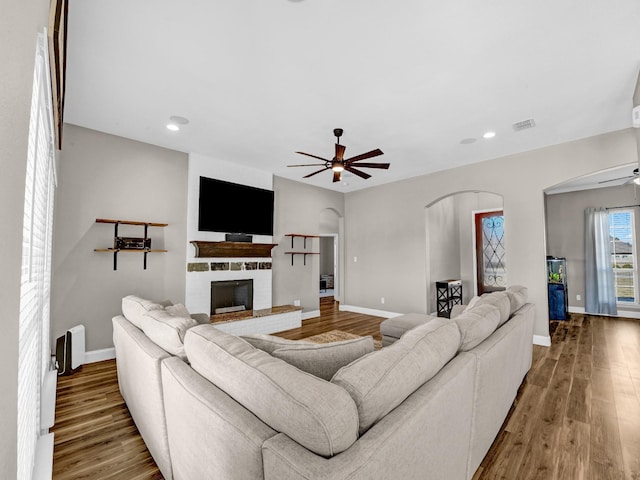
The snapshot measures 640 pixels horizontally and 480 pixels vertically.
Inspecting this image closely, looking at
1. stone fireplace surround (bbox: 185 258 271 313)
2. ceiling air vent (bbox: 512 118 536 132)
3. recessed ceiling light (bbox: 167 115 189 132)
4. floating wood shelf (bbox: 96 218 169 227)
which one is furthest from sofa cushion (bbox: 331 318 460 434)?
stone fireplace surround (bbox: 185 258 271 313)

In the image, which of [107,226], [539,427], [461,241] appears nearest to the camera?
[539,427]

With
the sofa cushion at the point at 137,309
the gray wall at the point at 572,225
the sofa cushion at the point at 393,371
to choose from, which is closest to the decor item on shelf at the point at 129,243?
the sofa cushion at the point at 137,309

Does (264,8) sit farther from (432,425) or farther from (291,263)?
(291,263)

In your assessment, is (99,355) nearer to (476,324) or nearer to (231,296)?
(231,296)

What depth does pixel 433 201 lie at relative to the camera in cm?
565

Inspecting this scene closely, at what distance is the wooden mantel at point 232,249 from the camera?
454cm

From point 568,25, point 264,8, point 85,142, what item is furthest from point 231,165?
point 568,25

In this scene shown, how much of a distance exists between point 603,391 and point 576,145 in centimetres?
314

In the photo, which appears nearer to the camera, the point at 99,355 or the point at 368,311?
the point at 99,355

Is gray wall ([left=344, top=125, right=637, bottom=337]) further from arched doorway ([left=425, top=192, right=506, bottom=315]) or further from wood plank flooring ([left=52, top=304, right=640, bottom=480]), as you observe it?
wood plank flooring ([left=52, top=304, right=640, bottom=480])

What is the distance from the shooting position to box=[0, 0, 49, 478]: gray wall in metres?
0.56

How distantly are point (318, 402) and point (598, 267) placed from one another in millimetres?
7696

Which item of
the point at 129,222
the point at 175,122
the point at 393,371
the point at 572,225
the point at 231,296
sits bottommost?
the point at 231,296

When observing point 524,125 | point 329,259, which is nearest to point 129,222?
point 524,125
